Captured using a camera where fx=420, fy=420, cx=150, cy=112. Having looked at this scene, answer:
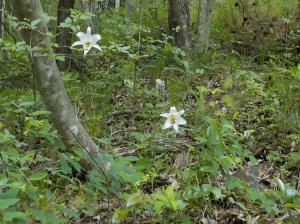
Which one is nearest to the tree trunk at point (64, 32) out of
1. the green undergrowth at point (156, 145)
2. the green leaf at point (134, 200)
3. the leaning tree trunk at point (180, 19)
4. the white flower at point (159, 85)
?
the green undergrowth at point (156, 145)

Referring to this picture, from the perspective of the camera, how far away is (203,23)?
620cm

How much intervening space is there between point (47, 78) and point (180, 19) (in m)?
3.84

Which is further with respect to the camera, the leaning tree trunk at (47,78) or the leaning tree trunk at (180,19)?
the leaning tree trunk at (180,19)

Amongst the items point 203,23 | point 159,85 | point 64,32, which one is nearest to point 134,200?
point 159,85

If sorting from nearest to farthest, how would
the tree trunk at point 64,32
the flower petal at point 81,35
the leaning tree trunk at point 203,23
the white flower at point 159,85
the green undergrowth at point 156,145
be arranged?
the green undergrowth at point 156,145
the flower petal at point 81,35
the white flower at point 159,85
the tree trunk at point 64,32
the leaning tree trunk at point 203,23

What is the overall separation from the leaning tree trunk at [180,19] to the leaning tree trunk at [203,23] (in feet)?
0.70

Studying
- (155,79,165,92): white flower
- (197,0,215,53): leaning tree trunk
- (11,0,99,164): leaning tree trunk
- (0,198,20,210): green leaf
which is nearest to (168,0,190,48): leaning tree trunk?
(197,0,215,53): leaning tree trunk

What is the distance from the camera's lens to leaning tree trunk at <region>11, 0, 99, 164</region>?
2.58 metres

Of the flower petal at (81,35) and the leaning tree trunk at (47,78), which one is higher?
the flower petal at (81,35)

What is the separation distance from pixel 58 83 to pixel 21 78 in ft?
8.49

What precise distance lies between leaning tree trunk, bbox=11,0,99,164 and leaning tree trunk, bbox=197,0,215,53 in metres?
3.67

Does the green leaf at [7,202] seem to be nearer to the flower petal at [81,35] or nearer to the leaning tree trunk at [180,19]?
the flower petal at [81,35]

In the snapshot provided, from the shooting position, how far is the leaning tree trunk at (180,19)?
20.5 ft

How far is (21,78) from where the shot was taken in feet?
17.1
